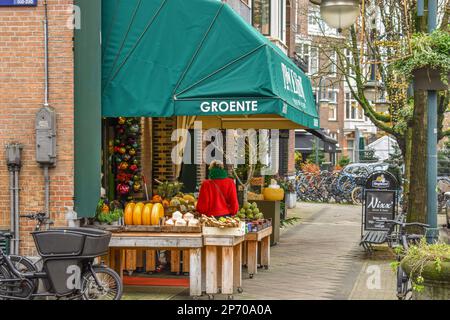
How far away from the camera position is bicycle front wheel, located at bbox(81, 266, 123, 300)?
978 cm

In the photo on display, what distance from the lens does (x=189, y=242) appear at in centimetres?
1099

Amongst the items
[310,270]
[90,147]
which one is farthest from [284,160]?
[90,147]

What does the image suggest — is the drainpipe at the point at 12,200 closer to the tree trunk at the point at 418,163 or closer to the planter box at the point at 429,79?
the planter box at the point at 429,79

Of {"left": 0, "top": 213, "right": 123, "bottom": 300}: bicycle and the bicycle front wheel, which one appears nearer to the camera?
{"left": 0, "top": 213, "right": 123, "bottom": 300}: bicycle

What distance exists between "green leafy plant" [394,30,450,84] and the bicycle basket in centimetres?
469

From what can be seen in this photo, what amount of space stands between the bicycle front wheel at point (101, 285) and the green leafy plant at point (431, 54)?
4.67m

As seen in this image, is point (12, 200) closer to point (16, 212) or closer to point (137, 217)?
point (16, 212)

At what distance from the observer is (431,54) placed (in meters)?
10.9

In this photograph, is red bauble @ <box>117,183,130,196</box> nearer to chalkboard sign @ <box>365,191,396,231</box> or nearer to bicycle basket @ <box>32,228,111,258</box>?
bicycle basket @ <box>32,228,111,258</box>

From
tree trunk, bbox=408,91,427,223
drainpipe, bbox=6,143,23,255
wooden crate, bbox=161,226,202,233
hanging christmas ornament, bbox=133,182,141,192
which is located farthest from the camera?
hanging christmas ornament, bbox=133,182,141,192

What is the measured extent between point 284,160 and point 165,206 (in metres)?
20.0

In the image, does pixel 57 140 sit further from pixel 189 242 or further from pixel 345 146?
pixel 345 146

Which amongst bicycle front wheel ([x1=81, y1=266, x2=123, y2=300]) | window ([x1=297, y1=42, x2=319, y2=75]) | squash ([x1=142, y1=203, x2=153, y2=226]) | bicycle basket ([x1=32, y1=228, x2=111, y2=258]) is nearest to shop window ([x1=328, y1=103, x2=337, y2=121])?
window ([x1=297, y1=42, x2=319, y2=75])

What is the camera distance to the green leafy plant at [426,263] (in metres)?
8.75
